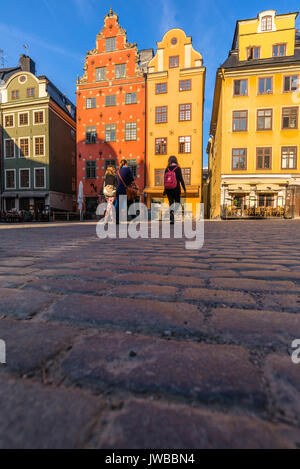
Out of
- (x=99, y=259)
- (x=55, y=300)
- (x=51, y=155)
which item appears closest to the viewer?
(x=55, y=300)

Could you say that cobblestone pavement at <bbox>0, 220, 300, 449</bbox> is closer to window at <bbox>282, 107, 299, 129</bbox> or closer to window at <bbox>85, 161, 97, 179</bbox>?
window at <bbox>282, 107, 299, 129</bbox>

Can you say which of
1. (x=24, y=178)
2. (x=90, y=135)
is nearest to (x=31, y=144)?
(x=24, y=178)

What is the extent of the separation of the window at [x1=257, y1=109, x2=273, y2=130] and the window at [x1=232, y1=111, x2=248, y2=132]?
3.02 feet

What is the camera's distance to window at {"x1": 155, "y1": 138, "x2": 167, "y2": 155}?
21.6 m

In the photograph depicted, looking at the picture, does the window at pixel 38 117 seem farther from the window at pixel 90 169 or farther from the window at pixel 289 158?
the window at pixel 289 158

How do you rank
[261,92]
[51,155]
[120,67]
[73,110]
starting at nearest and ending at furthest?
[261,92] → [120,67] → [51,155] → [73,110]

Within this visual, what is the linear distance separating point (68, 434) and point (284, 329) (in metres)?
0.80

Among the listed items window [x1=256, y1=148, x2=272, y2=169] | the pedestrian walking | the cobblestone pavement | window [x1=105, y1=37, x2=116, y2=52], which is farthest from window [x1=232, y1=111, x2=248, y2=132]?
the cobblestone pavement

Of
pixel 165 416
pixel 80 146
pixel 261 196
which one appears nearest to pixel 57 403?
pixel 165 416

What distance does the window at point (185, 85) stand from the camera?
20.9 meters

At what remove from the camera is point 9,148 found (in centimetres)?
2477

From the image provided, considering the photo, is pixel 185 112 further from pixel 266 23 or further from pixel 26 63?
pixel 26 63

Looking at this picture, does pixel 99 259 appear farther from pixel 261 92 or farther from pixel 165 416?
pixel 261 92

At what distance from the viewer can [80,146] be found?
23.3 meters
